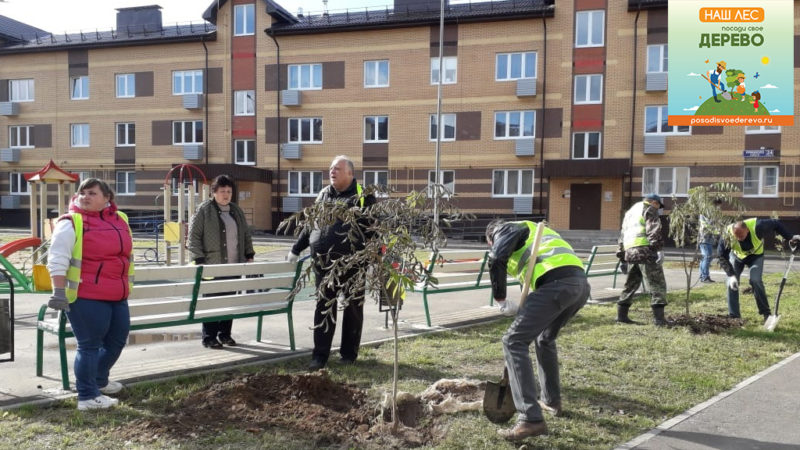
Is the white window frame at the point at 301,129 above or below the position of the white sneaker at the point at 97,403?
above

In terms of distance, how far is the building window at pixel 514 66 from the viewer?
27.6 m

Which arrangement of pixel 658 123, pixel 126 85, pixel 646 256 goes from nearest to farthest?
pixel 646 256 → pixel 658 123 → pixel 126 85

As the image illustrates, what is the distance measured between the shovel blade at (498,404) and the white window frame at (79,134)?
1367 inches

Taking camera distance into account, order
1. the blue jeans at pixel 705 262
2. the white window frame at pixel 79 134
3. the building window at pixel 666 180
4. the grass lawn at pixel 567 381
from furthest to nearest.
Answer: the white window frame at pixel 79 134 < the building window at pixel 666 180 < the blue jeans at pixel 705 262 < the grass lawn at pixel 567 381

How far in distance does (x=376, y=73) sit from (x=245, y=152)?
26.3 feet

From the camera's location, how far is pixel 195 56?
31.5 m

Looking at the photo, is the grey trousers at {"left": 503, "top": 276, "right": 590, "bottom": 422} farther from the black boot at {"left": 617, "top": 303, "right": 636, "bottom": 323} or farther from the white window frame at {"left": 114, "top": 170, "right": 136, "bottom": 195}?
the white window frame at {"left": 114, "top": 170, "right": 136, "bottom": 195}

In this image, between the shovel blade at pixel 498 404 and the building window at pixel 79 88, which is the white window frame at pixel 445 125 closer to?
the building window at pixel 79 88

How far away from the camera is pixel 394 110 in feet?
95.8

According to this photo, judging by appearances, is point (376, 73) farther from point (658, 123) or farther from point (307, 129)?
point (658, 123)

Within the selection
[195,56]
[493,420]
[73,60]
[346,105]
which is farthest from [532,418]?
[73,60]

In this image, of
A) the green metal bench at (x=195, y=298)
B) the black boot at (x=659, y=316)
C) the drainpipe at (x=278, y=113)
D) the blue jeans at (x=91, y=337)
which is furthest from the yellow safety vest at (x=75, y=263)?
the drainpipe at (x=278, y=113)

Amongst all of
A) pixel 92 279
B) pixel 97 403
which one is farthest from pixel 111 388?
pixel 92 279

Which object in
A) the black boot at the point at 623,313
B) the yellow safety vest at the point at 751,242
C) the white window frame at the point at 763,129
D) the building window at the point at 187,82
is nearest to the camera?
the black boot at the point at 623,313
